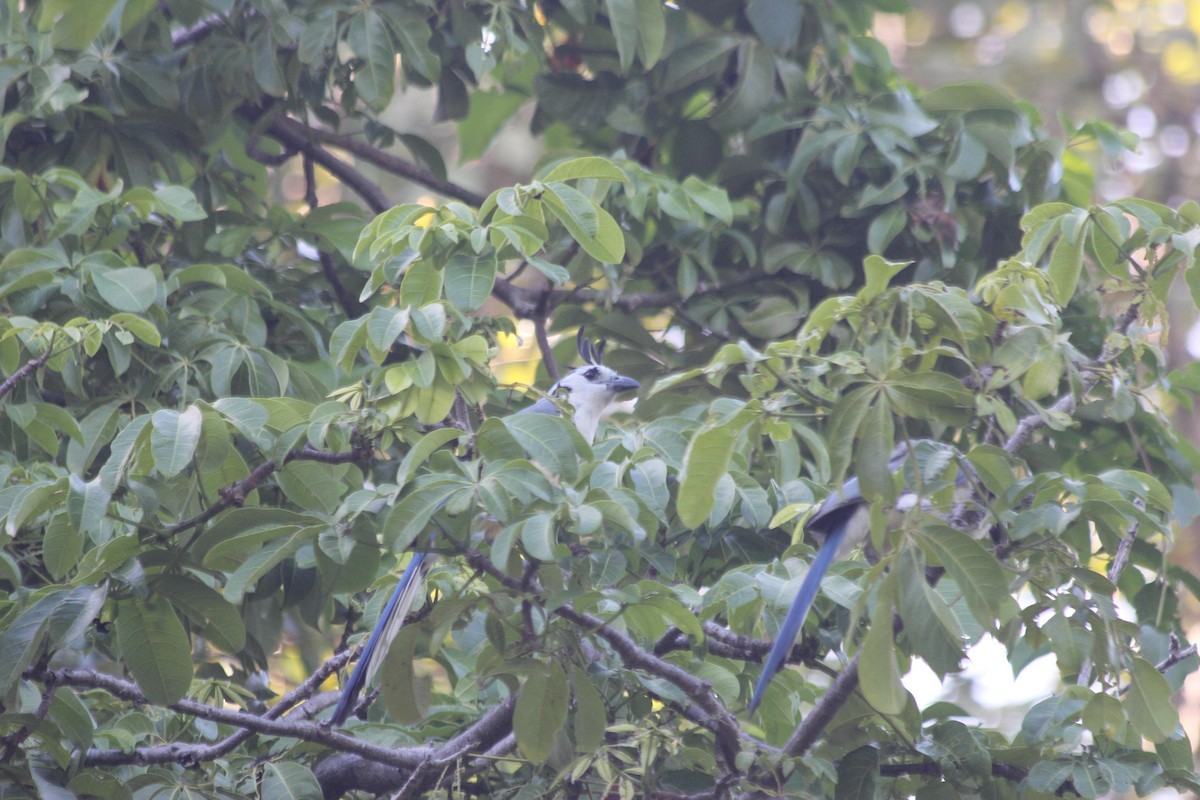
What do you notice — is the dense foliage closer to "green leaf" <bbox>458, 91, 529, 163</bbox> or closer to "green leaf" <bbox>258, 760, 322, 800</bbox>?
"green leaf" <bbox>258, 760, 322, 800</bbox>

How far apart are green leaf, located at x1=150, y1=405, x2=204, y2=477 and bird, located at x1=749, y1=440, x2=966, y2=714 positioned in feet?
3.91

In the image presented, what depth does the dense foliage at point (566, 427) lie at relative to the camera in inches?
88.2

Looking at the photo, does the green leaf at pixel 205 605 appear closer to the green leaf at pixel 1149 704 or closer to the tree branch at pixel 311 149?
the green leaf at pixel 1149 704

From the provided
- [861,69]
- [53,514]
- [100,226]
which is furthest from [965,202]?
[53,514]

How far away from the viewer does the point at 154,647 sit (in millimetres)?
2443

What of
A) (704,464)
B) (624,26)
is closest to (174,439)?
(704,464)

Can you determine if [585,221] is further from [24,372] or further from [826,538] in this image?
[24,372]

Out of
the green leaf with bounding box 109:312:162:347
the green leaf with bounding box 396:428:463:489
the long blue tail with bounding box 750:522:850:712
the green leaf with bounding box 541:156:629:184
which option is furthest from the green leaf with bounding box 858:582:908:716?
the green leaf with bounding box 109:312:162:347

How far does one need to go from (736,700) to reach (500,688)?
65 cm

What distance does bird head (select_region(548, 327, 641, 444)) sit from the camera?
13.6 feet

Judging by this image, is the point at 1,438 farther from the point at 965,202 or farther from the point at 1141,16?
the point at 1141,16

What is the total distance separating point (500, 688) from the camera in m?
3.21

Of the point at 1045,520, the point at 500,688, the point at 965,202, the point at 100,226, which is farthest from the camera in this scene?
the point at 965,202

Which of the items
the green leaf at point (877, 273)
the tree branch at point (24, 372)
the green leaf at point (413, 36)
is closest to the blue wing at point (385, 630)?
the green leaf at point (877, 273)
